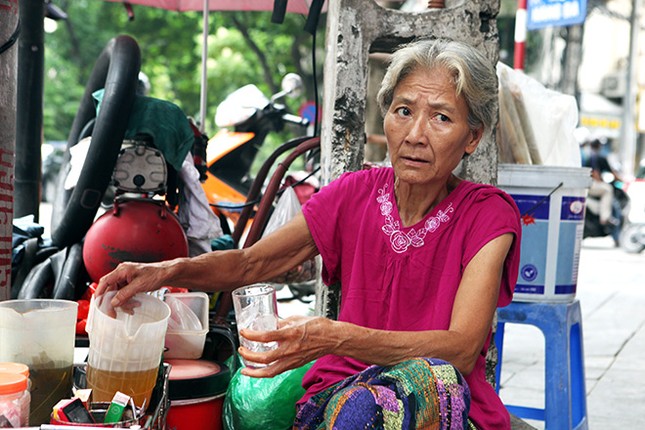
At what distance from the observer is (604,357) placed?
16.9ft

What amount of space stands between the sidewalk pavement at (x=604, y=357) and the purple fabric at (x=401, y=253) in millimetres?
1985

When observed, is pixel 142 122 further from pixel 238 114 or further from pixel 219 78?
pixel 219 78

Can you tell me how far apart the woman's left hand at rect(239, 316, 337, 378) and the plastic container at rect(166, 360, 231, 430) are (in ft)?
1.63

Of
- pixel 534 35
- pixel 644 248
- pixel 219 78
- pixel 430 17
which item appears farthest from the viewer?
pixel 534 35

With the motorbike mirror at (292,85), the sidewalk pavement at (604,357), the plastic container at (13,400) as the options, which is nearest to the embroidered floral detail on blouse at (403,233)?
the plastic container at (13,400)

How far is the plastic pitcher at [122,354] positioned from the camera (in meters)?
1.90

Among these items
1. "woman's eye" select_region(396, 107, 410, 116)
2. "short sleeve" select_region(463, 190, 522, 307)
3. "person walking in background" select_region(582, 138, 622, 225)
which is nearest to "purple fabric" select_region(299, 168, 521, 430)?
"short sleeve" select_region(463, 190, 522, 307)

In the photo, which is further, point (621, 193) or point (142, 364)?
point (621, 193)

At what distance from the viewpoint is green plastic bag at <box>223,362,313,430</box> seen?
2.25 m

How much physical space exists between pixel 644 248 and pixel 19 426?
446 inches

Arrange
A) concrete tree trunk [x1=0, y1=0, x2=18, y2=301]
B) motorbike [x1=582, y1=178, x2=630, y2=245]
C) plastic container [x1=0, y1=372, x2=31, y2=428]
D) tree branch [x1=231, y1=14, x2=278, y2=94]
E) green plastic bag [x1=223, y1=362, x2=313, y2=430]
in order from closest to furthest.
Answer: plastic container [x1=0, y1=372, x2=31, y2=428] < green plastic bag [x1=223, y1=362, x2=313, y2=430] < concrete tree trunk [x1=0, y1=0, x2=18, y2=301] < motorbike [x1=582, y1=178, x2=630, y2=245] < tree branch [x1=231, y1=14, x2=278, y2=94]

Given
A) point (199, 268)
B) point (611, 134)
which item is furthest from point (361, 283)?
point (611, 134)

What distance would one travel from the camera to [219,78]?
19719mm

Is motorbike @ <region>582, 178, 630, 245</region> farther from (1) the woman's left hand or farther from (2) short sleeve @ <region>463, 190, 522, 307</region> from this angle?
(1) the woman's left hand
